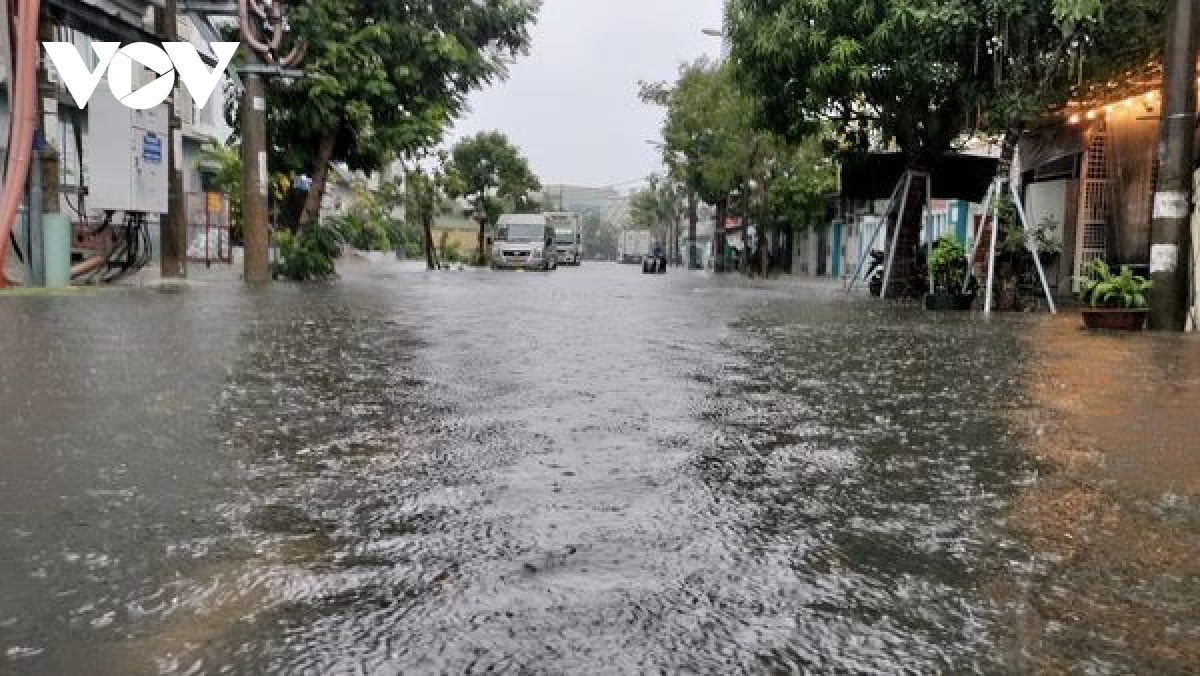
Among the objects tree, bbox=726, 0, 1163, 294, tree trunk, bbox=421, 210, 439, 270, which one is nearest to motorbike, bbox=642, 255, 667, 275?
tree trunk, bbox=421, 210, 439, 270

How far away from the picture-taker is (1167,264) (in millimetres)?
10586

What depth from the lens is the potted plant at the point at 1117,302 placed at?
10680mm

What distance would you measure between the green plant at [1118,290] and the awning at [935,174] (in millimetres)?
7780

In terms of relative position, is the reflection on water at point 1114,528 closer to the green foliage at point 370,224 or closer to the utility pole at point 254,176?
the utility pole at point 254,176

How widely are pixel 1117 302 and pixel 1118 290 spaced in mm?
Answer: 144

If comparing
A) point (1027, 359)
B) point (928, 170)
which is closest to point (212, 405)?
point (1027, 359)

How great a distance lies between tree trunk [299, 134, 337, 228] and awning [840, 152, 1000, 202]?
10.3 metres

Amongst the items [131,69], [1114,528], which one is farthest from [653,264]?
[1114,528]

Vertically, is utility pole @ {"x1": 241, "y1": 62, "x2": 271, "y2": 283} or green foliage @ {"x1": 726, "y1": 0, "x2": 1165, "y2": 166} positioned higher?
green foliage @ {"x1": 726, "y1": 0, "x2": 1165, "y2": 166}

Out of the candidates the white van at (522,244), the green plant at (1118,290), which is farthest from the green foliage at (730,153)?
the green plant at (1118,290)

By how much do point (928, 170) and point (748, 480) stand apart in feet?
52.0

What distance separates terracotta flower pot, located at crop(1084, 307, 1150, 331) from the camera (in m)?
10.6

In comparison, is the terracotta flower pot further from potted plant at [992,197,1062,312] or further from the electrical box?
the electrical box

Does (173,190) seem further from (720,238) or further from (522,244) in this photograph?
(720,238)
